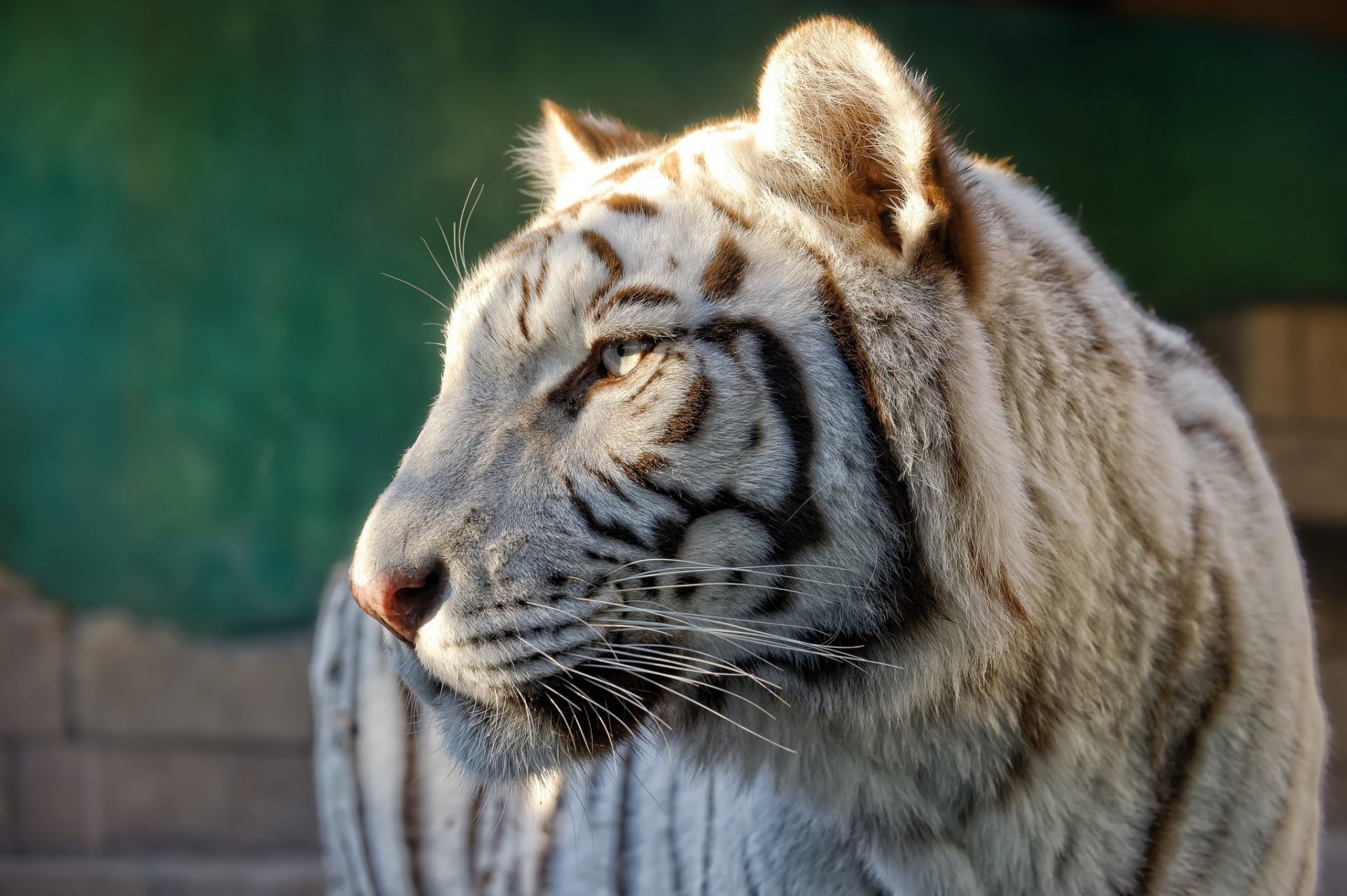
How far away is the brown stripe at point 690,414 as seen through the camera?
3.30 feet

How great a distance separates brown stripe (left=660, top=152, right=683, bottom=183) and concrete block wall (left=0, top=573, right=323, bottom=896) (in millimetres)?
2644

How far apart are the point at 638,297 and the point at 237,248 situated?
2.85m

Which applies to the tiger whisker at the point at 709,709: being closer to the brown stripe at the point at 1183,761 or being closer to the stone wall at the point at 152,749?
the brown stripe at the point at 1183,761

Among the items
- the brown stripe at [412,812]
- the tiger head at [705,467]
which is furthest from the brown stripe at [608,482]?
the brown stripe at [412,812]

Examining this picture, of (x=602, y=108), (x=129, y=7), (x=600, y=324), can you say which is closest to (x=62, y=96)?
(x=129, y=7)

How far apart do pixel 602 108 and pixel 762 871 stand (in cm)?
297

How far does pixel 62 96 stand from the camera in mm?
3508

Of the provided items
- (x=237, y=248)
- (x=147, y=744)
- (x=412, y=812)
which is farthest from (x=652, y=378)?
(x=147, y=744)

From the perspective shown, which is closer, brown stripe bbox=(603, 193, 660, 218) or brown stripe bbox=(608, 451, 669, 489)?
brown stripe bbox=(608, 451, 669, 489)

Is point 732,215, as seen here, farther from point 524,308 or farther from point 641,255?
point 524,308

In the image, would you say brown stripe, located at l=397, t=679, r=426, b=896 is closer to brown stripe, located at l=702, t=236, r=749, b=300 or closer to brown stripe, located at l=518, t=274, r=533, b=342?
brown stripe, located at l=518, t=274, r=533, b=342

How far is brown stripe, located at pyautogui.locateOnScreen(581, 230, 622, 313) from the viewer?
1.06m

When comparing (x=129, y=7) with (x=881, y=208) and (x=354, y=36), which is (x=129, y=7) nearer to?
(x=354, y=36)

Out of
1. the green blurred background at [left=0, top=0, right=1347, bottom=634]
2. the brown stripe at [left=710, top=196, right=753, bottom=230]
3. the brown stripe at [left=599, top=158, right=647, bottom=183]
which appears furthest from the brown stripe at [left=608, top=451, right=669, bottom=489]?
the green blurred background at [left=0, top=0, right=1347, bottom=634]
